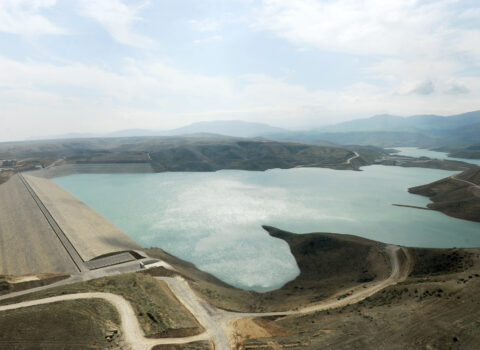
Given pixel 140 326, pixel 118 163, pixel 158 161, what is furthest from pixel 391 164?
pixel 140 326

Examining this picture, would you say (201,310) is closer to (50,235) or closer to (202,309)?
(202,309)

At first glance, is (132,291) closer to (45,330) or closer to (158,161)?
(45,330)

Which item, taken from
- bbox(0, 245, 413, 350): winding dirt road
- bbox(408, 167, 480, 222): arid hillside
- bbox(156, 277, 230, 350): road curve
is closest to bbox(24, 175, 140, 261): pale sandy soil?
bbox(0, 245, 413, 350): winding dirt road

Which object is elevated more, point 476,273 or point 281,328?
point 476,273

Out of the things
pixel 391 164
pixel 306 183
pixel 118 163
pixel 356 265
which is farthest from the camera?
pixel 391 164

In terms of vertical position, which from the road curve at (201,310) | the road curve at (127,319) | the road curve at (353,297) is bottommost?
the road curve at (353,297)

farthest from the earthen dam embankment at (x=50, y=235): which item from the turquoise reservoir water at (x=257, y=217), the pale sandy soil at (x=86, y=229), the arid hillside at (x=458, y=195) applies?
the arid hillside at (x=458, y=195)

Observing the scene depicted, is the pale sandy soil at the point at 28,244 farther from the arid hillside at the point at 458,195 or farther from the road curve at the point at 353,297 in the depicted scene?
the arid hillside at the point at 458,195
